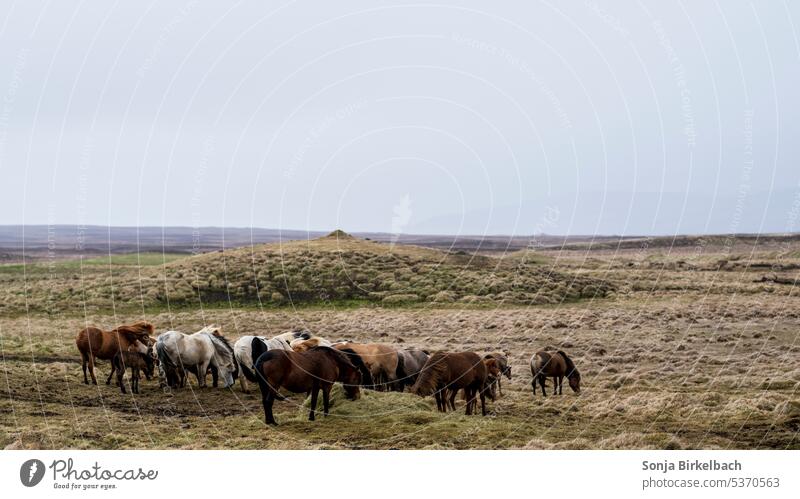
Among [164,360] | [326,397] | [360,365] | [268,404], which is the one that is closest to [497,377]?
[360,365]

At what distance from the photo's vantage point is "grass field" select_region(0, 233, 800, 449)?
20312 millimetres

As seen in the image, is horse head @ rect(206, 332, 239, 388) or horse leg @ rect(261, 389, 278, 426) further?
horse head @ rect(206, 332, 239, 388)

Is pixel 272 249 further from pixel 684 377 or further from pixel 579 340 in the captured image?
pixel 684 377

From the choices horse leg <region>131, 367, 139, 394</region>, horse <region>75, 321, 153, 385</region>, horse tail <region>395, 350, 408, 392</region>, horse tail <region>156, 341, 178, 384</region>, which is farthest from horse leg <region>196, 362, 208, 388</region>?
horse tail <region>395, 350, 408, 392</region>

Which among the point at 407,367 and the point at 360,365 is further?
the point at 407,367

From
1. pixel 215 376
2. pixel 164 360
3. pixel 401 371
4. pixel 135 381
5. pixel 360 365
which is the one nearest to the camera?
pixel 360 365

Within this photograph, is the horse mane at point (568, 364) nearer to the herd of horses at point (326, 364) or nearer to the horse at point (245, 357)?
the herd of horses at point (326, 364)

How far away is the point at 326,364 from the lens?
834 inches

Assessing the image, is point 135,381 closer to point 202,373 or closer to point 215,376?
point 202,373

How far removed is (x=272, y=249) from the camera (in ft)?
207

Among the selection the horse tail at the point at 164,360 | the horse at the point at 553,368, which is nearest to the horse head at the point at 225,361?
the horse tail at the point at 164,360

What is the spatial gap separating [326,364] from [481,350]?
16.1 meters

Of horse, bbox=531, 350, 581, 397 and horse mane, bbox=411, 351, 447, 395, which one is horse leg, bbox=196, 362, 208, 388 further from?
horse, bbox=531, 350, 581, 397

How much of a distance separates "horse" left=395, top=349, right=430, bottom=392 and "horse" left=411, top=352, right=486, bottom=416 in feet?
11.1
